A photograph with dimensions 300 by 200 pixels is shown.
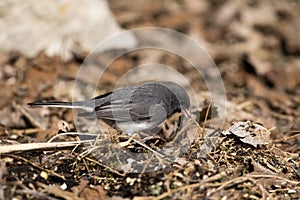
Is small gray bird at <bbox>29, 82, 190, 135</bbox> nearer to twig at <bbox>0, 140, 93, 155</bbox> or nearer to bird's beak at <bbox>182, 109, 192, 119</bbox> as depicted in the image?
bird's beak at <bbox>182, 109, 192, 119</bbox>

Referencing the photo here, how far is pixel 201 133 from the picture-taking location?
11.5 ft

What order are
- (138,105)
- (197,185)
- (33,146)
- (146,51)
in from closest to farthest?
(197,185), (33,146), (138,105), (146,51)

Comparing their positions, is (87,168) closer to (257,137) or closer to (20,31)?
(257,137)

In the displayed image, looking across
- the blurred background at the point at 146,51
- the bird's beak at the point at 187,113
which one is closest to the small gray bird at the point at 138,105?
the bird's beak at the point at 187,113

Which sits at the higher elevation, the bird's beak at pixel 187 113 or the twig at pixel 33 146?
the bird's beak at pixel 187 113

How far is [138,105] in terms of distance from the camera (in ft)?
13.2

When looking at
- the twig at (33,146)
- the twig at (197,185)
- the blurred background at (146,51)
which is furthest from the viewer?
the blurred background at (146,51)

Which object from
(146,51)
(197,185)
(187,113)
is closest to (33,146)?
(197,185)

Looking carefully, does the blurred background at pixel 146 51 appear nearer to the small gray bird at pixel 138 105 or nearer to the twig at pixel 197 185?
the small gray bird at pixel 138 105

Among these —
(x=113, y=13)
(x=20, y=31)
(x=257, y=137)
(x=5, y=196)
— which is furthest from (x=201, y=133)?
(x=113, y=13)

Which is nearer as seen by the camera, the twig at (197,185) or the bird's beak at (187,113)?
the twig at (197,185)

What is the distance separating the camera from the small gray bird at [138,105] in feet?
13.1

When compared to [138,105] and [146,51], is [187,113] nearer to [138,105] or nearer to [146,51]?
[138,105]

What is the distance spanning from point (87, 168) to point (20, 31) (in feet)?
10.8
